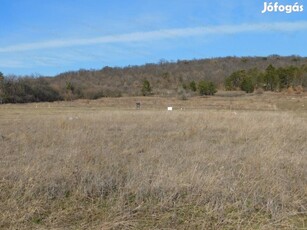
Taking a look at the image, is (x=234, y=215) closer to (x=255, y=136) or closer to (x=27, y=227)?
(x=27, y=227)

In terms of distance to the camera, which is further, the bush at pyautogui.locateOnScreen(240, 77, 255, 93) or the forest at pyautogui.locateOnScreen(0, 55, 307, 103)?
the bush at pyautogui.locateOnScreen(240, 77, 255, 93)

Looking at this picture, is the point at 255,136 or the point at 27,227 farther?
the point at 255,136

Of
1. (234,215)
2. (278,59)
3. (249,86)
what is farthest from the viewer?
(278,59)

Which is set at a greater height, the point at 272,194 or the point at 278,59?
the point at 278,59

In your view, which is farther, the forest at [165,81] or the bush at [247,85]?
the bush at [247,85]

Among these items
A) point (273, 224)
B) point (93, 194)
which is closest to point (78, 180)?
point (93, 194)

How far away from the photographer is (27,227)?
4.25 m

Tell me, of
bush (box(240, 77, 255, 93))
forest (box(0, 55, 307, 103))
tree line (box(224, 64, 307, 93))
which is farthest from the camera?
tree line (box(224, 64, 307, 93))

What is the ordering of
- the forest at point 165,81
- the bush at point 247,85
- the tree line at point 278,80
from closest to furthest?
1. the forest at point 165,81
2. the bush at point 247,85
3. the tree line at point 278,80

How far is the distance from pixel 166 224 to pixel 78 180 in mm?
1539

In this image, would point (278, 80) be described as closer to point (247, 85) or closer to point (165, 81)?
point (247, 85)

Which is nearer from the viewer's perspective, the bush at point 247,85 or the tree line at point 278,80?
the bush at point 247,85

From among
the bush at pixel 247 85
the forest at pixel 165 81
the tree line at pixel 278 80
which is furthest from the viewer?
the tree line at pixel 278 80

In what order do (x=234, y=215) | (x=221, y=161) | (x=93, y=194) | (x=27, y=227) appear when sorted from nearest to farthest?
(x=27, y=227)
(x=234, y=215)
(x=93, y=194)
(x=221, y=161)
